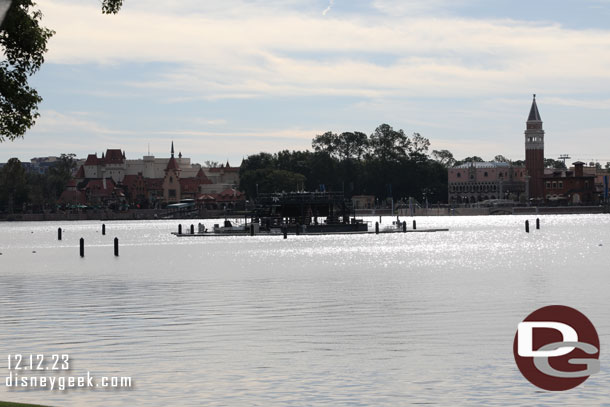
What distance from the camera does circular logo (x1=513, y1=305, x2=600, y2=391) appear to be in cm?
1955

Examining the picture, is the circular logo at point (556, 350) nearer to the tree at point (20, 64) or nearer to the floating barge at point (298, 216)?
the tree at point (20, 64)

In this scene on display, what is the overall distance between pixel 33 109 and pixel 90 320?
6595mm

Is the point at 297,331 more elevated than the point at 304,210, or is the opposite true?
the point at 304,210

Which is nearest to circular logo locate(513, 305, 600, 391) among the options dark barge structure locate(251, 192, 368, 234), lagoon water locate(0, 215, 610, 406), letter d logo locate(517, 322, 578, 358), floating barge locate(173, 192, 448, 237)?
letter d logo locate(517, 322, 578, 358)

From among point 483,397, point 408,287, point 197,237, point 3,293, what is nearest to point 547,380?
point 483,397

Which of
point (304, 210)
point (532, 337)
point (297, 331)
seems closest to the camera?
point (532, 337)

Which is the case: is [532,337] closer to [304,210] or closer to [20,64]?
[20,64]

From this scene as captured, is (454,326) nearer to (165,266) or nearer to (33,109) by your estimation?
(33,109)

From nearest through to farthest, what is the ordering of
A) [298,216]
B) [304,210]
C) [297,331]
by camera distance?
1. [297,331]
2. [304,210]
3. [298,216]

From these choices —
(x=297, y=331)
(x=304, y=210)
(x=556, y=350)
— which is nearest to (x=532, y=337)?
(x=556, y=350)

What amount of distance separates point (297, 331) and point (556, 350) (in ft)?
25.8

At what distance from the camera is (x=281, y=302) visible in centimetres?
3700

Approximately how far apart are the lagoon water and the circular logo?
30cm

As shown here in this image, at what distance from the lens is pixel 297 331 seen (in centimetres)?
2766
